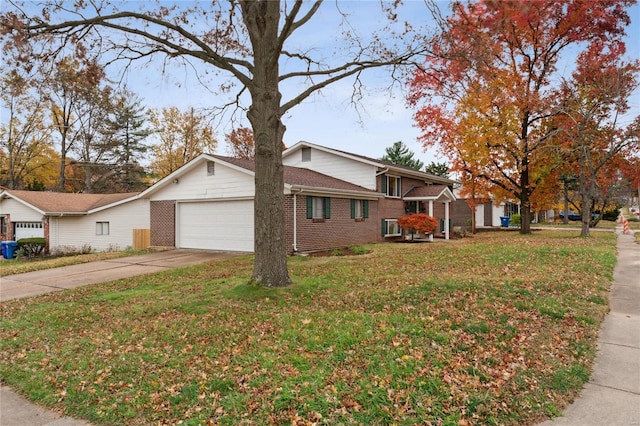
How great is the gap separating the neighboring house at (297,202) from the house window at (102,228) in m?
4.34

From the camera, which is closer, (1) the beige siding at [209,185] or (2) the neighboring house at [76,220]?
(1) the beige siding at [209,185]

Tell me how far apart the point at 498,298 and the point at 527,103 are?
1712cm

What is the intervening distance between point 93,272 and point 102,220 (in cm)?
1059

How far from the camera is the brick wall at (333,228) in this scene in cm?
1502

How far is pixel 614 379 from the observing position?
3795mm

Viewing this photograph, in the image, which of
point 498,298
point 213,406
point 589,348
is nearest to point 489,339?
point 589,348

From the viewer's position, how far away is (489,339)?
183 inches

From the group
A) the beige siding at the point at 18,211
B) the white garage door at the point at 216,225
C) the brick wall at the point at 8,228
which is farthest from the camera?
the brick wall at the point at 8,228

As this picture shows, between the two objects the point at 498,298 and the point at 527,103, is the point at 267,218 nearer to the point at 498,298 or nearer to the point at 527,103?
the point at 498,298

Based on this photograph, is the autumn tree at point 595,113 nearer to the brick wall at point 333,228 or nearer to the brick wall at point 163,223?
the brick wall at point 333,228

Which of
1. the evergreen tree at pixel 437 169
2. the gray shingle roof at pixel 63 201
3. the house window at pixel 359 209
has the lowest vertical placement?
the house window at pixel 359 209

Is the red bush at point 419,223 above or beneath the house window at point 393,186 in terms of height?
beneath

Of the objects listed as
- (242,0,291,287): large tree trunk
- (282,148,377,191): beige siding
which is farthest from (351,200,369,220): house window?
(242,0,291,287): large tree trunk

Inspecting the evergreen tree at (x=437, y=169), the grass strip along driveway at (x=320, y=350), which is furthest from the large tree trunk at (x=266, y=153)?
the evergreen tree at (x=437, y=169)
